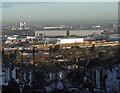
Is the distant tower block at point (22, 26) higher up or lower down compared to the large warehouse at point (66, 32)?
higher up

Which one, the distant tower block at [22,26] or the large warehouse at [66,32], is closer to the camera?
the distant tower block at [22,26]

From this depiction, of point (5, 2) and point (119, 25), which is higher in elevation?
point (5, 2)

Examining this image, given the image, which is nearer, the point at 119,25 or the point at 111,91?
the point at 111,91

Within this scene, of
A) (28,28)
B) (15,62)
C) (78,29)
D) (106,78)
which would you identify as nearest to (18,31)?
(28,28)

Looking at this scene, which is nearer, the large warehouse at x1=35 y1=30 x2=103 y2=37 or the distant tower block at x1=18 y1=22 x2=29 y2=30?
the distant tower block at x1=18 y1=22 x2=29 y2=30

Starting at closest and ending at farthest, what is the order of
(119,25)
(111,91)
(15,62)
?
(111,91) → (15,62) → (119,25)

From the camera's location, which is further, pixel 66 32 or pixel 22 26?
pixel 66 32

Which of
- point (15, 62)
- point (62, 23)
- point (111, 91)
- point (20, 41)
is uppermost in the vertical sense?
point (62, 23)

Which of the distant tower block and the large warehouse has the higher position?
the distant tower block

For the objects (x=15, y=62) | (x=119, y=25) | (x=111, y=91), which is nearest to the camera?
(x=111, y=91)

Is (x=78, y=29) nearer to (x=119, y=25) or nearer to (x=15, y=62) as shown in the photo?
(x=119, y=25)
